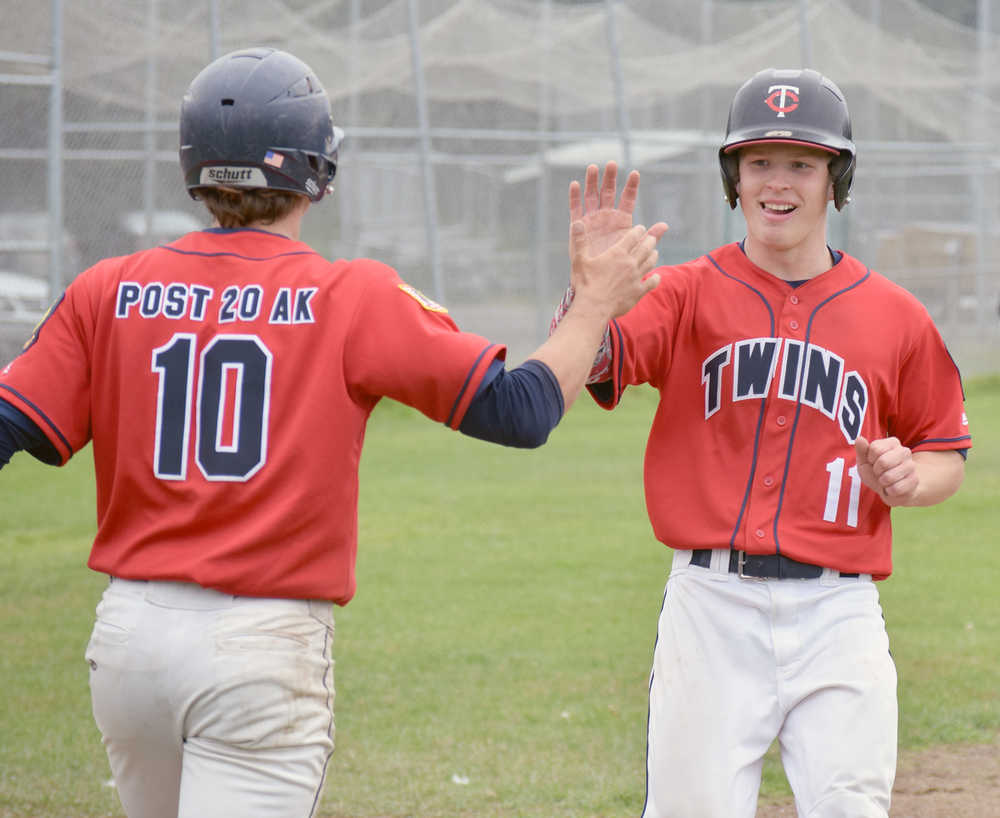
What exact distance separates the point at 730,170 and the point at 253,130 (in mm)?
1528

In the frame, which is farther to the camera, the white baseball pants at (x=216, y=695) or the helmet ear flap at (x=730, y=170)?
the helmet ear flap at (x=730, y=170)

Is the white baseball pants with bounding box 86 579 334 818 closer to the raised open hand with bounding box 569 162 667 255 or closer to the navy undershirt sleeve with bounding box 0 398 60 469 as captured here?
the navy undershirt sleeve with bounding box 0 398 60 469

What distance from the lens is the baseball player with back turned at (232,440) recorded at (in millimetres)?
2623

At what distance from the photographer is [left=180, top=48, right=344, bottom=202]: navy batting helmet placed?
9.38ft

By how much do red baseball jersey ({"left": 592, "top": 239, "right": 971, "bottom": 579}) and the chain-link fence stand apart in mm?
12474

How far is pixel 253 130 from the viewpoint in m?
2.85

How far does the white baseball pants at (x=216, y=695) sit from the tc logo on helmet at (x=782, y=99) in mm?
1843

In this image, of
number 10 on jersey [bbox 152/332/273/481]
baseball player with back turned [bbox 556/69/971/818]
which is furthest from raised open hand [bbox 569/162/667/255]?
number 10 on jersey [bbox 152/332/273/481]

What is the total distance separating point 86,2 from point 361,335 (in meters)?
15.3

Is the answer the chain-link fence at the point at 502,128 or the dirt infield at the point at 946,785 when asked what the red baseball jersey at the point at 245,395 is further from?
the chain-link fence at the point at 502,128

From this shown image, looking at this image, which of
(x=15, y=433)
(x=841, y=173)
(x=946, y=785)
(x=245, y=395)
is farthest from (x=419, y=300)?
(x=946, y=785)

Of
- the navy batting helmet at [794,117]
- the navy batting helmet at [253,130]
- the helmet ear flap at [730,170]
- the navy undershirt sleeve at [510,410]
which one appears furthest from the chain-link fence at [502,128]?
the navy undershirt sleeve at [510,410]

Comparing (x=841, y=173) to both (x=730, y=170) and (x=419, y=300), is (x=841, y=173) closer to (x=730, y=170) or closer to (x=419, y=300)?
(x=730, y=170)

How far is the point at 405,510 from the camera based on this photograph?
38.4 ft
